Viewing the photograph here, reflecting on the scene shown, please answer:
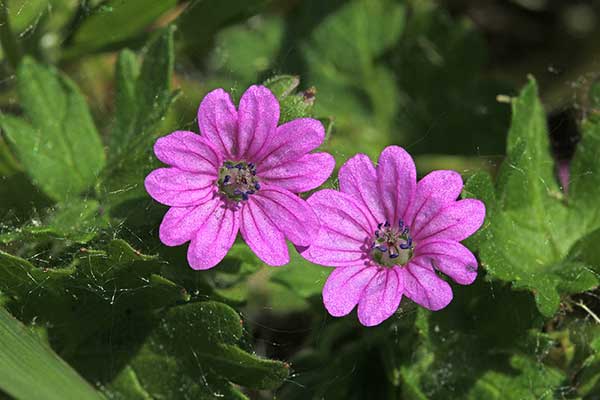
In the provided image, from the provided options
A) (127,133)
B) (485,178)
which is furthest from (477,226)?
(127,133)

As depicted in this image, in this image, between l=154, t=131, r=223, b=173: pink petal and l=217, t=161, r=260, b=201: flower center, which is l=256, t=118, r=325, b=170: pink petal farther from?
l=154, t=131, r=223, b=173: pink petal

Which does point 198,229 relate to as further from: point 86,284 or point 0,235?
point 0,235

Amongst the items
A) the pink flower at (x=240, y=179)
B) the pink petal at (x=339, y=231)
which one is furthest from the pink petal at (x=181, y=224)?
the pink petal at (x=339, y=231)

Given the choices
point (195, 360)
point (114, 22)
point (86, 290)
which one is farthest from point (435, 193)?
point (114, 22)

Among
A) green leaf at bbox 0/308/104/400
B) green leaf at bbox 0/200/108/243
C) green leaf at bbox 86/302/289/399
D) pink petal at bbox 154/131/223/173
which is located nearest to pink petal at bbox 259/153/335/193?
pink petal at bbox 154/131/223/173

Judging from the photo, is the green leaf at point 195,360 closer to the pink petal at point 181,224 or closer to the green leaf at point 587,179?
the pink petal at point 181,224

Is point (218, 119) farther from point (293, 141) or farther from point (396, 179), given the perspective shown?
point (396, 179)
